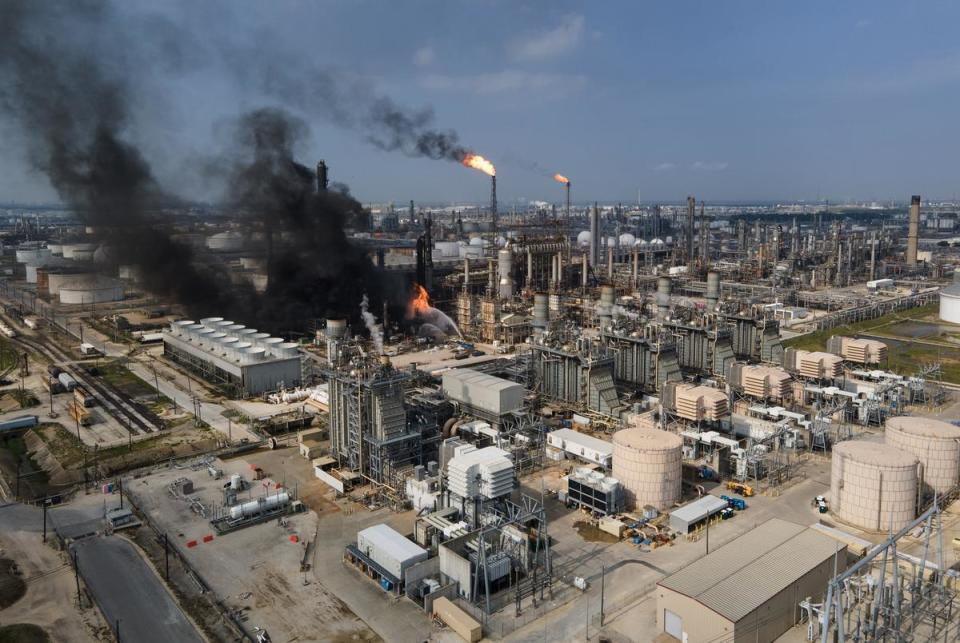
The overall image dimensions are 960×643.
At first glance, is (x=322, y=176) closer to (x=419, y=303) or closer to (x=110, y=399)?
(x=419, y=303)

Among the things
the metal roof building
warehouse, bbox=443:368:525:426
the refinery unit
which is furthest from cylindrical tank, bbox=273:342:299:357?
the metal roof building

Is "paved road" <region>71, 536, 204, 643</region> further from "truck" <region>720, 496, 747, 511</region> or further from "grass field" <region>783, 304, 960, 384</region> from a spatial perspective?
"grass field" <region>783, 304, 960, 384</region>

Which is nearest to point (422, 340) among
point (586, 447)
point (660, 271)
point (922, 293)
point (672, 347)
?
point (672, 347)

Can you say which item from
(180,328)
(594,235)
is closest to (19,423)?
(180,328)

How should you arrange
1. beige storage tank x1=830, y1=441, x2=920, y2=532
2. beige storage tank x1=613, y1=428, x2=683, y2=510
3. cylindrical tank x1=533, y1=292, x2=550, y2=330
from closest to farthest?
beige storage tank x1=830, y1=441, x2=920, y2=532 < beige storage tank x1=613, y1=428, x2=683, y2=510 < cylindrical tank x1=533, y1=292, x2=550, y2=330

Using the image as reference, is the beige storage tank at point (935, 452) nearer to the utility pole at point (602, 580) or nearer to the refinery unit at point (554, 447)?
the refinery unit at point (554, 447)
